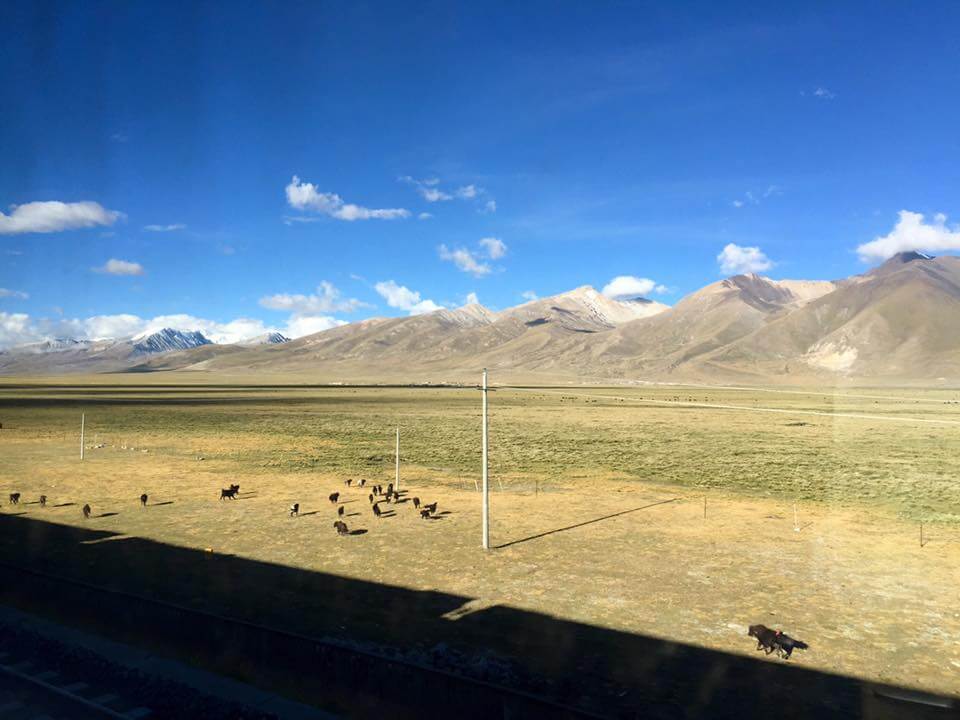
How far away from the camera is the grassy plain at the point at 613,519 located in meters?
14.7

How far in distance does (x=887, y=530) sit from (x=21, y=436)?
58.4 meters

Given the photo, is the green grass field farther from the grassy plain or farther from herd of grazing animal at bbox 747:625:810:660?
herd of grazing animal at bbox 747:625:810:660

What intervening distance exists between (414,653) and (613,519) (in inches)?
554

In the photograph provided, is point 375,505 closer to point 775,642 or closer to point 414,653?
point 414,653

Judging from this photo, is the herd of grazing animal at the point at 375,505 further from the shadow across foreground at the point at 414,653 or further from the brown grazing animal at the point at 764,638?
the brown grazing animal at the point at 764,638

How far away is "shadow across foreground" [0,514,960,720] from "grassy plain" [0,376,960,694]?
52 cm

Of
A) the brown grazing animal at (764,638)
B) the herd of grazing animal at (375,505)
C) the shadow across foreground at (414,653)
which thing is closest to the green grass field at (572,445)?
the herd of grazing animal at (375,505)

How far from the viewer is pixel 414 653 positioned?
12.1 metres

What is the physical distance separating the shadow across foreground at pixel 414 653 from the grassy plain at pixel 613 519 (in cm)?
52

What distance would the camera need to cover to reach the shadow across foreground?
10305 mm

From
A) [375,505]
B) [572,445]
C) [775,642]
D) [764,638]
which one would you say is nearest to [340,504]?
[375,505]

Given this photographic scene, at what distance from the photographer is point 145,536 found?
21203 mm

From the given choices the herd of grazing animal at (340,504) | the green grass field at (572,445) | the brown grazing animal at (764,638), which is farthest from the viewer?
the green grass field at (572,445)

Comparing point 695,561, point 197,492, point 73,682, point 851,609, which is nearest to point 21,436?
point 197,492
